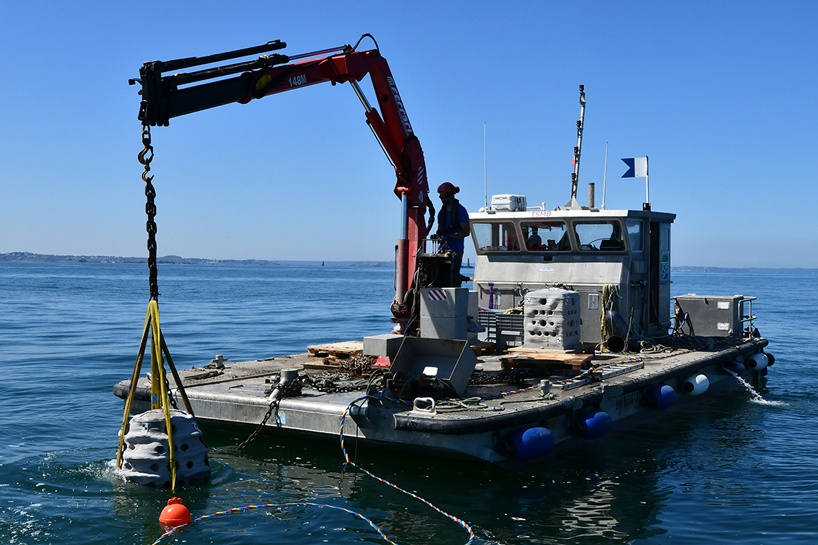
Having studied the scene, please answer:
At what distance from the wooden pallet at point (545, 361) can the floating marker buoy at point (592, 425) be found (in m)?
1.23

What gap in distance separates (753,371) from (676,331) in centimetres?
180

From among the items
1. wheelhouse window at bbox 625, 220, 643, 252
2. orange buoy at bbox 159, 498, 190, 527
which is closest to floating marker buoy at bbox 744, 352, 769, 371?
wheelhouse window at bbox 625, 220, 643, 252

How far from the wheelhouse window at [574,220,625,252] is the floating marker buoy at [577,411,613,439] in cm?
498

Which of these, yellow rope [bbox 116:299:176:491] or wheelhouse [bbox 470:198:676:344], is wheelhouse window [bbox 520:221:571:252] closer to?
wheelhouse [bbox 470:198:676:344]

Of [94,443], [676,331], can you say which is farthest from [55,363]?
[676,331]

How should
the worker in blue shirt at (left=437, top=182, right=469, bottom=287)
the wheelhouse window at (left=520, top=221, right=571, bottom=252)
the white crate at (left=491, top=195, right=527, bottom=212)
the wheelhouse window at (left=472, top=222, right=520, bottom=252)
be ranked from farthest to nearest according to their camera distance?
1. the wheelhouse window at (left=472, top=222, right=520, bottom=252)
2. the white crate at (left=491, top=195, right=527, bottom=212)
3. the wheelhouse window at (left=520, top=221, right=571, bottom=252)
4. the worker in blue shirt at (left=437, top=182, right=469, bottom=287)

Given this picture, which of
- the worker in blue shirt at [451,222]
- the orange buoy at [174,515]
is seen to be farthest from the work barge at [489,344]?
the orange buoy at [174,515]

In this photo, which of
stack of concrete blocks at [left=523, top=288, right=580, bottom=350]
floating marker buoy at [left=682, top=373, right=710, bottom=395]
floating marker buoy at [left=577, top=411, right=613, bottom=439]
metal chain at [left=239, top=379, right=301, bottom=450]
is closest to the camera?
metal chain at [left=239, top=379, right=301, bottom=450]

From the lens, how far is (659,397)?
11.0 m

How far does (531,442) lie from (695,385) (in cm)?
532

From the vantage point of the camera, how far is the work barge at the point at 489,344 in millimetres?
8250

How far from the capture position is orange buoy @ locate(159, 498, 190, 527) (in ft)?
22.5

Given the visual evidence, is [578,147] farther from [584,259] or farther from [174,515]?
[174,515]

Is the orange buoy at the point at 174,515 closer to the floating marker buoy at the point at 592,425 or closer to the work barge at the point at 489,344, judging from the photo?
the work barge at the point at 489,344
